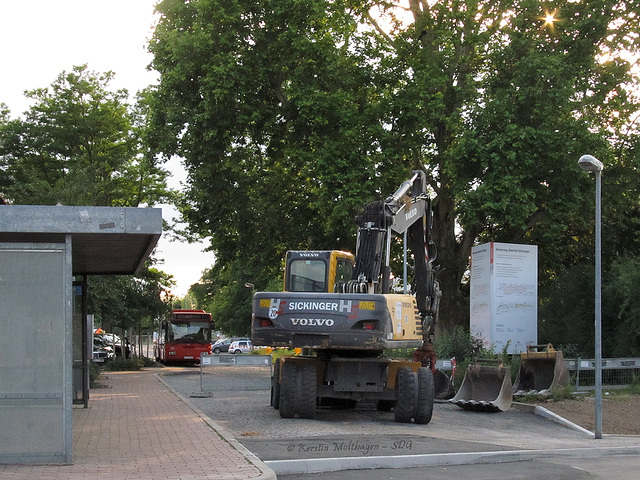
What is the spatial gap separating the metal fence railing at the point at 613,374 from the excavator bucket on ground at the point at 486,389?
3247 millimetres

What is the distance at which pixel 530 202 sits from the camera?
2672 centimetres

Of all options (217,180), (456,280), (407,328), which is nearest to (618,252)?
(456,280)

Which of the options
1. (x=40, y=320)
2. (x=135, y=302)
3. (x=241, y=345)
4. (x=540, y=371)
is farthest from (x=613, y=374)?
(x=241, y=345)

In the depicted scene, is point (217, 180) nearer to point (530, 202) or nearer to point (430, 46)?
point (430, 46)

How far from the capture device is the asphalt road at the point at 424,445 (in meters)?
10.7

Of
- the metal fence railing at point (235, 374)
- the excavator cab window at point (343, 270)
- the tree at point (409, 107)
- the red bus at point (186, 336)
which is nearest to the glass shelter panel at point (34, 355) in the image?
the excavator cab window at point (343, 270)

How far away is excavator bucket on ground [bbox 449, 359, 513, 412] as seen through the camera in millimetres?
18109

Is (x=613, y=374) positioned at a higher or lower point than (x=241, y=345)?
higher

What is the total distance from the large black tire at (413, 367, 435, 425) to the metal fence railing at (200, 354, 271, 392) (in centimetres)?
841

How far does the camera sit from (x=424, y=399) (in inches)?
613

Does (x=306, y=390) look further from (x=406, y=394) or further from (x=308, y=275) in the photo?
(x=308, y=275)

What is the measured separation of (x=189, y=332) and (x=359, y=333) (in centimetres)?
3474

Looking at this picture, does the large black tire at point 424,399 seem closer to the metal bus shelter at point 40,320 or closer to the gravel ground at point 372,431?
the gravel ground at point 372,431

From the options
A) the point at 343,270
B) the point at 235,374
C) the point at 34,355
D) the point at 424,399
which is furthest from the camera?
the point at 235,374
